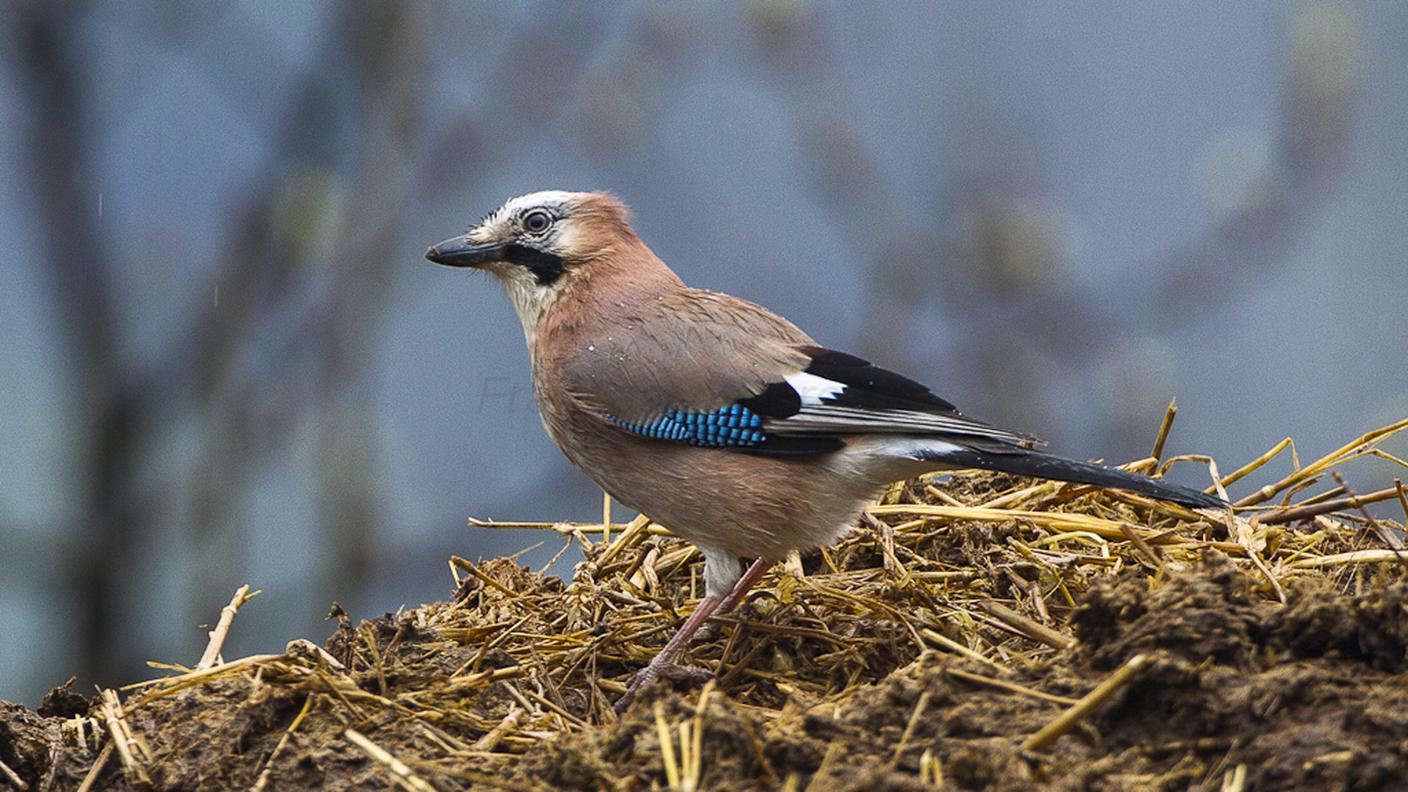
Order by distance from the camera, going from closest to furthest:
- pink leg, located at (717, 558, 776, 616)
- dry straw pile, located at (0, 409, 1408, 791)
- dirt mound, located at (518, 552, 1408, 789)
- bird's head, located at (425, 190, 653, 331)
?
dirt mound, located at (518, 552, 1408, 789)
dry straw pile, located at (0, 409, 1408, 791)
pink leg, located at (717, 558, 776, 616)
bird's head, located at (425, 190, 653, 331)

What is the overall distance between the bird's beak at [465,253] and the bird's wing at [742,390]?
558 mm

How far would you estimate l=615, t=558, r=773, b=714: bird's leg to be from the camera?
4.26 m

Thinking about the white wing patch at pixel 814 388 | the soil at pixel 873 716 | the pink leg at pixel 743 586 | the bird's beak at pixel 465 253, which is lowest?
the soil at pixel 873 716

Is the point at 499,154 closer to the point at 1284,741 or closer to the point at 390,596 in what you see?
the point at 390,596

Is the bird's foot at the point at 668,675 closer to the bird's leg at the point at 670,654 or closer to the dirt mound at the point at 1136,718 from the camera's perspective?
the bird's leg at the point at 670,654

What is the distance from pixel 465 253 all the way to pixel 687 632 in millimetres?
1663

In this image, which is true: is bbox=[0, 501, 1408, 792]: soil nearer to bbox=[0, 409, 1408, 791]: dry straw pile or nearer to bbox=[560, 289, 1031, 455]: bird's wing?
bbox=[0, 409, 1408, 791]: dry straw pile

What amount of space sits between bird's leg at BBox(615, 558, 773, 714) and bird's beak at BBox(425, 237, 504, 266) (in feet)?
4.57

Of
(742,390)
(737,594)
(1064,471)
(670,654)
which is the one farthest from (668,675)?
(1064,471)

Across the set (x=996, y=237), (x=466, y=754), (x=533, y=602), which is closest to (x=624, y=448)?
(x=533, y=602)

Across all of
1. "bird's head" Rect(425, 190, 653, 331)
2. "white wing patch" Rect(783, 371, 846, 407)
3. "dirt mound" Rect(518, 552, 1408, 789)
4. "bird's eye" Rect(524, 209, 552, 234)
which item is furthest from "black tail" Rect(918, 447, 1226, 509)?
"bird's eye" Rect(524, 209, 552, 234)

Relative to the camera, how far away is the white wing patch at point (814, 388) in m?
4.74

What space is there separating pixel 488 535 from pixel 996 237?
3.54 meters

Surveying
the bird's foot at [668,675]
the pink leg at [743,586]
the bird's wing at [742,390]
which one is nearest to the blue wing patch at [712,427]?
the bird's wing at [742,390]
